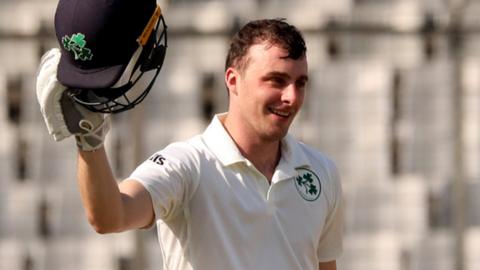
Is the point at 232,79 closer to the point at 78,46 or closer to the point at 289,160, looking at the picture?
the point at 289,160

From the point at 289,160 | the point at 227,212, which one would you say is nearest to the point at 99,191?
the point at 227,212

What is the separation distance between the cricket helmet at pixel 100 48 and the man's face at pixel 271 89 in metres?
0.63

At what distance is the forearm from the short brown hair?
0.77m

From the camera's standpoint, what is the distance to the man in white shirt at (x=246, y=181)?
13.5 feet

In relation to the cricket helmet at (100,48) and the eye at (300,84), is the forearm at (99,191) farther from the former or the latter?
the eye at (300,84)

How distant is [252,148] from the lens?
4324 millimetres

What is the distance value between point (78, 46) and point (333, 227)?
1.40 meters

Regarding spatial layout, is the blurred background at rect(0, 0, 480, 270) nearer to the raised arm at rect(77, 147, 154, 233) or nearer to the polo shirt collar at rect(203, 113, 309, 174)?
the polo shirt collar at rect(203, 113, 309, 174)

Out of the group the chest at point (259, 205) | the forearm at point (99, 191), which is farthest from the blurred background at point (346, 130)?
the forearm at point (99, 191)

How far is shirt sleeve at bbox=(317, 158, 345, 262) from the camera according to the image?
4520mm

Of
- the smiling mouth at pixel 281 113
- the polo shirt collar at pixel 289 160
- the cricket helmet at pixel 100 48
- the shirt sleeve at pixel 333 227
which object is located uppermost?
the cricket helmet at pixel 100 48

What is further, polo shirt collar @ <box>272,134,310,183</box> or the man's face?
polo shirt collar @ <box>272,134,310,183</box>

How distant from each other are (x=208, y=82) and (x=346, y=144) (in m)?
0.91

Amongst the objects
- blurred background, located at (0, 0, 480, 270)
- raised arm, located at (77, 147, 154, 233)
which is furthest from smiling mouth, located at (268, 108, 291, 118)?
blurred background, located at (0, 0, 480, 270)
